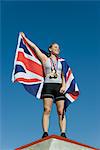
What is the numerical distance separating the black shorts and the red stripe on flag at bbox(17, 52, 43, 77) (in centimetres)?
44

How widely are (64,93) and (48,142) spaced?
1.53 meters

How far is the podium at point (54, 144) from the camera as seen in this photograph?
8906 millimetres

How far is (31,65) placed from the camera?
34.4 feet

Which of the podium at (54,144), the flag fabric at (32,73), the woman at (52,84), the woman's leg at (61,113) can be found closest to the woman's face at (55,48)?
the woman at (52,84)

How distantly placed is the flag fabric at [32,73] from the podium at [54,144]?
4.06 ft

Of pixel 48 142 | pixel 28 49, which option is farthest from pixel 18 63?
pixel 48 142

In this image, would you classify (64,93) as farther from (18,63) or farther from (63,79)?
(18,63)

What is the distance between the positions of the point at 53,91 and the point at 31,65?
92 centimetres

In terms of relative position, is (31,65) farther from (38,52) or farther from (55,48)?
(55,48)

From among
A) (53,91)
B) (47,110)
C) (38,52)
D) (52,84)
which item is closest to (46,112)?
(47,110)

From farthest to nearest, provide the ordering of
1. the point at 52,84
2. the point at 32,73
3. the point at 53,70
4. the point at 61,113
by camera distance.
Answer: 1. the point at 32,73
2. the point at 53,70
3. the point at 52,84
4. the point at 61,113

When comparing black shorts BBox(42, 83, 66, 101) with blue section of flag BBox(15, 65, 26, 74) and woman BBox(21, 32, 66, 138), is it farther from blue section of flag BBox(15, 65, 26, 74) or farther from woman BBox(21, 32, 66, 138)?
blue section of flag BBox(15, 65, 26, 74)

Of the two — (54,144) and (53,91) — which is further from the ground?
(53,91)

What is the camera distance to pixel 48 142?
8953mm
